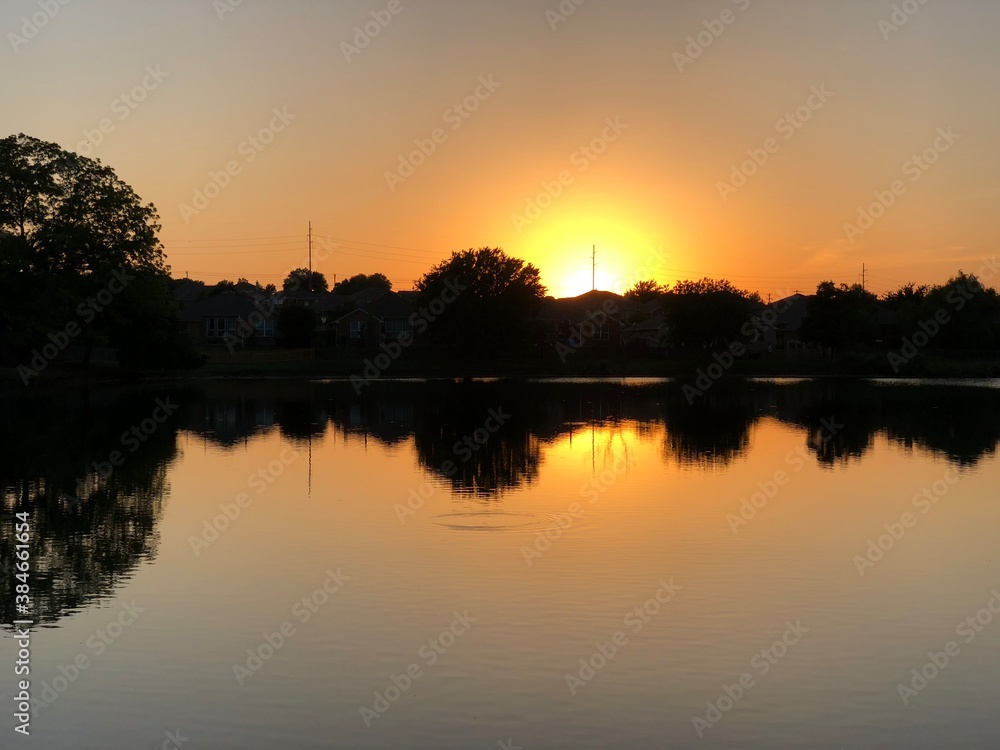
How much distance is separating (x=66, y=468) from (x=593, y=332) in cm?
12461

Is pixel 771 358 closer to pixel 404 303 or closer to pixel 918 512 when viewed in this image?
pixel 404 303

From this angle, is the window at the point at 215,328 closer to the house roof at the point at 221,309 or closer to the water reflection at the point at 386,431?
the house roof at the point at 221,309

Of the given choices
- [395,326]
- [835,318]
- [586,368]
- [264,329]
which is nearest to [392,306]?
[395,326]

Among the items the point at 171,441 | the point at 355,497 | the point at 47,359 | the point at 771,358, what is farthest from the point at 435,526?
the point at 771,358

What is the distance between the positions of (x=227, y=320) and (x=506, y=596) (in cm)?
14243

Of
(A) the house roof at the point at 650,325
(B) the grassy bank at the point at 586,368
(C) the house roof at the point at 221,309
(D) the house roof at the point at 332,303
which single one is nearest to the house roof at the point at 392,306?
(D) the house roof at the point at 332,303

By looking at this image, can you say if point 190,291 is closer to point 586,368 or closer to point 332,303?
point 332,303

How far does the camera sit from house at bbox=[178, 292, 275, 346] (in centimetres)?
14812

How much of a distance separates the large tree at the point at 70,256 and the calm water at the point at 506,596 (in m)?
38.0

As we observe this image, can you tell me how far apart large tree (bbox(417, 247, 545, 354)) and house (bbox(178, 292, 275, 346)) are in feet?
115

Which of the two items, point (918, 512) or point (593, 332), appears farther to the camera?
point (593, 332)

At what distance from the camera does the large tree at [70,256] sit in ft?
233

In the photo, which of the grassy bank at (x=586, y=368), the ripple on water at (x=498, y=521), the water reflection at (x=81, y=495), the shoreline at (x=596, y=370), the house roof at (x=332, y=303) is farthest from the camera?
the house roof at (x=332, y=303)

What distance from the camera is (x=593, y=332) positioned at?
152m
